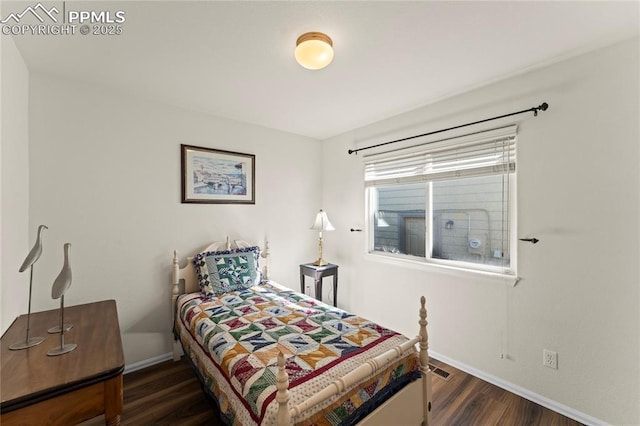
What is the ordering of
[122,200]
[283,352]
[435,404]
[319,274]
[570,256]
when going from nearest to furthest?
[283,352] < [570,256] < [435,404] < [122,200] < [319,274]

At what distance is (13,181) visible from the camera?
1.68m

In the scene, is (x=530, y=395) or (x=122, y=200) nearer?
(x=530, y=395)

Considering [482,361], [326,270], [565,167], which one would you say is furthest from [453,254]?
[326,270]

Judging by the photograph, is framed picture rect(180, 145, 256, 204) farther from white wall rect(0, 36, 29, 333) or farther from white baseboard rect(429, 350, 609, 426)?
white baseboard rect(429, 350, 609, 426)

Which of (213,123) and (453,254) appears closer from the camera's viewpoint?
(453,254)

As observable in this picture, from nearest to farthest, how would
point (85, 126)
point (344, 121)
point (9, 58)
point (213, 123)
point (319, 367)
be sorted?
point (319, 367), point (9, 58), point (85, 126), point (213, 123), point (344, 121)

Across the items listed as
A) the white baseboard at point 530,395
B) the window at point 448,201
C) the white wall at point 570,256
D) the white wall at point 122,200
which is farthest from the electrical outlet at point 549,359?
the white wall at point 122,200

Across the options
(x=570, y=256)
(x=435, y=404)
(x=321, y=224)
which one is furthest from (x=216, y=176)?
(x=570, y=256)

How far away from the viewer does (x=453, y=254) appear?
2.58 m

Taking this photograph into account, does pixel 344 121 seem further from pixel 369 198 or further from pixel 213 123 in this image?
pixel 213 123

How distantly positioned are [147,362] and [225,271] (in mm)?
1043

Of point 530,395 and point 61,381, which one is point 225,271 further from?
point 530,395

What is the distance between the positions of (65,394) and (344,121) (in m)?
3.05

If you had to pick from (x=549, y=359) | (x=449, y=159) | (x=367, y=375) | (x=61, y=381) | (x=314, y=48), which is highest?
(x=314, y=48)
